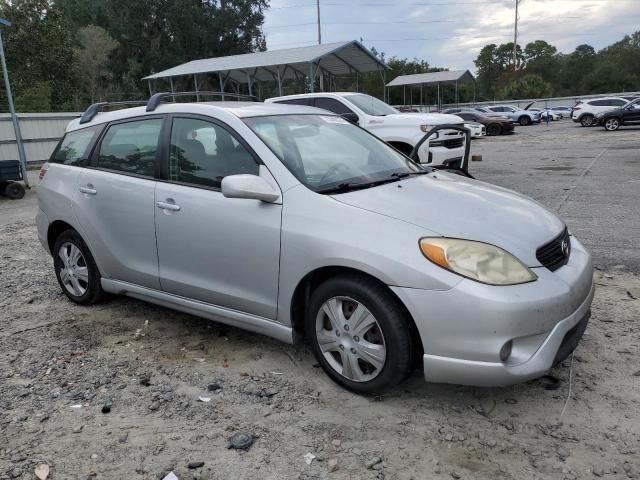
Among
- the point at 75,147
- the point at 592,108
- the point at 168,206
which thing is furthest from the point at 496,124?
the point at 168,206

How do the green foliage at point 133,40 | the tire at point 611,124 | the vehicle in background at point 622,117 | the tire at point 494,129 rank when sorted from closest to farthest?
1. the vehicle in background at point 622,117
2. the tire at point 611,124
3. the tire at point 494,129
4. the green foliage at point 133,40

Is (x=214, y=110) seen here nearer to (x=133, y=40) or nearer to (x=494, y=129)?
(x=494, y=129)

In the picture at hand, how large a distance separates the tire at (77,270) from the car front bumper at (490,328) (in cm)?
284

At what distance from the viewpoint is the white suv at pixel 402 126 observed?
385 inches

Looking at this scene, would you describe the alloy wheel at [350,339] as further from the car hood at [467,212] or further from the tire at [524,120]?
the tire at [524,120]

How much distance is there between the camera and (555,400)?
116 inches

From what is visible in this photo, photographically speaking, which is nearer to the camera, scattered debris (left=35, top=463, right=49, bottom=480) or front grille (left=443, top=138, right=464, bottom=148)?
scattered debris (left=35, top=463, right=49, bottom=480)

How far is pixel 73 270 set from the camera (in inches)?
180

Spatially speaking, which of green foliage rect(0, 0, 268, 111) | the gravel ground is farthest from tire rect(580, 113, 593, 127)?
the gravel ground

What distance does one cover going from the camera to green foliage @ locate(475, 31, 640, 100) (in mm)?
63062

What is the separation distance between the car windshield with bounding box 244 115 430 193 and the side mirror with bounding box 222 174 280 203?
0.22 meters

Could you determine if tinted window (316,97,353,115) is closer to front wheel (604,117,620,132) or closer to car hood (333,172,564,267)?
car hood (333,172,564,267)

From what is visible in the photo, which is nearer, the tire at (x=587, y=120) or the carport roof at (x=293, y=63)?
the carport roof at (x=293, y=63)

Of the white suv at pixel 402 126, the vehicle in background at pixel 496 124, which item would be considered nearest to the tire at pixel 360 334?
the white suv at pixel 402 126
